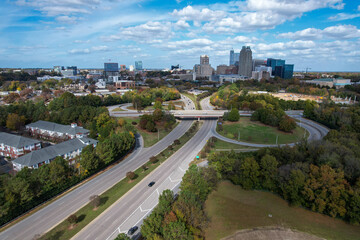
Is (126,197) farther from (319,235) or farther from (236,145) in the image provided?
(236,145)

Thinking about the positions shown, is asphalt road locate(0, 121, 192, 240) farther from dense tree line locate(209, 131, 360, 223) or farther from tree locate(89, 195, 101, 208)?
dense tree line locate(209, 131, 360, 223)

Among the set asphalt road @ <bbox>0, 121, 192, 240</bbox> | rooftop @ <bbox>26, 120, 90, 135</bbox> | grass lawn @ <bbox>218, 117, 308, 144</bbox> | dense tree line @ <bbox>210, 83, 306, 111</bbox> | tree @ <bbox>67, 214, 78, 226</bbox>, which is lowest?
asphalt road @ <bbox>0, 121, 192, 240</bbox>

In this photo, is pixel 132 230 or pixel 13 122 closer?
pixel 132 230

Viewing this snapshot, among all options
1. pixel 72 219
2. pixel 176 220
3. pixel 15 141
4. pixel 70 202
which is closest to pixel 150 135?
pixel 70 202

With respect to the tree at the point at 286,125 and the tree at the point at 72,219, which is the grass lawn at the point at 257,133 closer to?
the tree at the point at 286,125

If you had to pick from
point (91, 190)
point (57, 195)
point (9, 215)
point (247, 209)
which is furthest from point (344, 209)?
point (9, 215)

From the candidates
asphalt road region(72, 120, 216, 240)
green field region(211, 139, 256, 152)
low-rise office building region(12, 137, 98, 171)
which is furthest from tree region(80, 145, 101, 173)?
green field region(211, 139, 256, 152)

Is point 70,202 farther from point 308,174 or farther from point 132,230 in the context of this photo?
point 308,174
